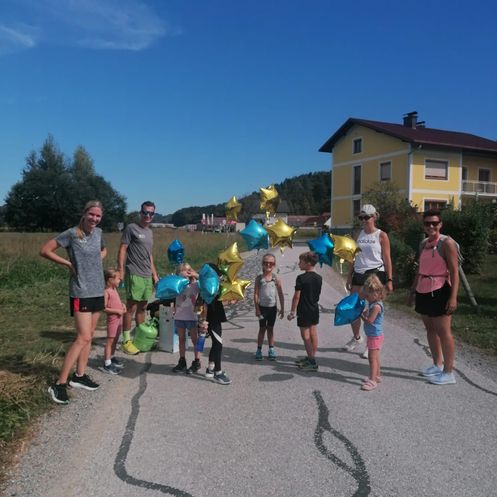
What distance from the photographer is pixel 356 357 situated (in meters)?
6.08

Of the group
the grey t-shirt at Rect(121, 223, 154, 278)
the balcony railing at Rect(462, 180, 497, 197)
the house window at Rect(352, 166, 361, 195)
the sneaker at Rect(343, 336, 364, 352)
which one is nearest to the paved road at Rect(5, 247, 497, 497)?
the sneaker at Rect(343, 336, 364, 352)

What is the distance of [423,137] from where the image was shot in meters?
37.9

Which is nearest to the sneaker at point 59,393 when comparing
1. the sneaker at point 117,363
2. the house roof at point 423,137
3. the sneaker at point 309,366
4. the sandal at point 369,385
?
the sneaker at point 117,363

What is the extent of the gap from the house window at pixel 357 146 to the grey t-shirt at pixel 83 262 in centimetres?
4021

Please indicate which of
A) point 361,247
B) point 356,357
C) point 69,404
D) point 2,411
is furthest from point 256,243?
point 2,411

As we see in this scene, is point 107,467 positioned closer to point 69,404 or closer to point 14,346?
point 69,404

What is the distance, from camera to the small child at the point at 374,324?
5.00m

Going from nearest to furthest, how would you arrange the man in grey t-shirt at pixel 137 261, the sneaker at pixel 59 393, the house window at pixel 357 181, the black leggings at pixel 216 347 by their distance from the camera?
the sneaker at pixel 59 393 < the black leggings at pixel 216 347 < the man in grey t-shirt at pixel 137 261 < the house window at pixel 357 181

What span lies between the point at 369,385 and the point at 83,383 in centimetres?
293

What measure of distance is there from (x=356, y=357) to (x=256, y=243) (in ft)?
6.45

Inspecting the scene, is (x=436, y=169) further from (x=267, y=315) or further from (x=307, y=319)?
(x=307, y=319)

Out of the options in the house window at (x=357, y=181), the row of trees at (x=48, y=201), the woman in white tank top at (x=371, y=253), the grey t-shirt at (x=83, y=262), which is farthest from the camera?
the row of trees at (x=48, y=201)

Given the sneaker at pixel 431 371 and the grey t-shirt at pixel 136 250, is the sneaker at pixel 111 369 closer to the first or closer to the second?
the grey t-shirt at pixel 136 250

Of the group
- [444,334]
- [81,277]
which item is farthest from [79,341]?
[444,334]
